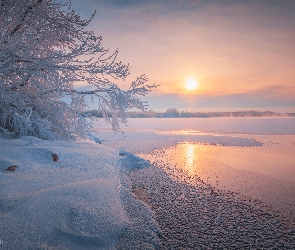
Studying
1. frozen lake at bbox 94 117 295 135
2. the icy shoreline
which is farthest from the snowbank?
frozen lake at bbox 94 117 295 135

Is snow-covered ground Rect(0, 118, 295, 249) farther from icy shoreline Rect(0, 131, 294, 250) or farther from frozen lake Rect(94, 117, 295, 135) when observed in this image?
frozen lake Rect(94, 117, 295, 135)

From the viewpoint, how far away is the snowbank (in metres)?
2.71

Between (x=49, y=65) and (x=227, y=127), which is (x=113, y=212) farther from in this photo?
(x=227, y=127)

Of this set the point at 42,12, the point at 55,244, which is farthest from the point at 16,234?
the point at 42,12

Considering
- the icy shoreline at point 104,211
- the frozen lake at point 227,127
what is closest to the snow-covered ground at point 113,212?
the icy shoreline at point 104,211

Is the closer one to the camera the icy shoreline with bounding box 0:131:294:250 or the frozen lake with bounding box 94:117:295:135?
the icy shoreline with bounding box 0:131:294:250

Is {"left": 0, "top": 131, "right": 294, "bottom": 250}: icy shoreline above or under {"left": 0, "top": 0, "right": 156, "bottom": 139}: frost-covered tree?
under

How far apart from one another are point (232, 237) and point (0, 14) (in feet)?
20.3

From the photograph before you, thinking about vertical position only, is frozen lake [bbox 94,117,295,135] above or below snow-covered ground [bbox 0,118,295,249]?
above

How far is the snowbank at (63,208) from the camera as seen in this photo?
2707mm

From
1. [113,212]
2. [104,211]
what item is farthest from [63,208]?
[113,212]

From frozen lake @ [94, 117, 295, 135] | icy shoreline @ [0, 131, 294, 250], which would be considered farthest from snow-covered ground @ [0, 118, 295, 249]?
frozen lake @ [94, 117, 295, 135]

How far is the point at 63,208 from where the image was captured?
128 inches

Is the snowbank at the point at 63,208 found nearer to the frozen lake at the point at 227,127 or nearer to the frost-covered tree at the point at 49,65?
the frost-covered tree at the point at 49,65
